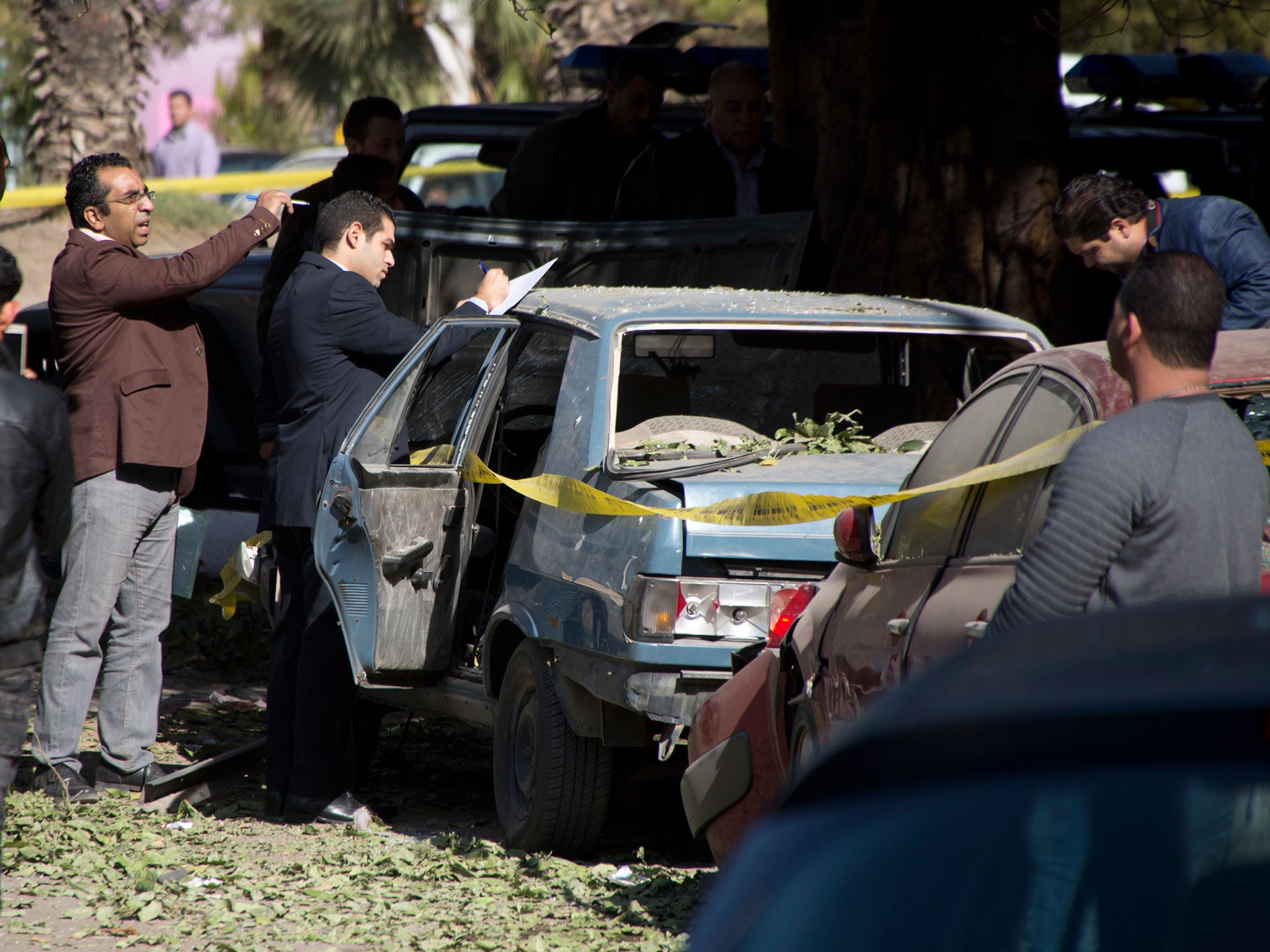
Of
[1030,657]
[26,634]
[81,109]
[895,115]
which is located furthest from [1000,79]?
[81,109]

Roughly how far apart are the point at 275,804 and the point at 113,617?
1.00 m

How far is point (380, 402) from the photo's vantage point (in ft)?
19.5

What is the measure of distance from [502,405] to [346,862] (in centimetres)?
181

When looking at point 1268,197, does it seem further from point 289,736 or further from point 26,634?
point 26,634

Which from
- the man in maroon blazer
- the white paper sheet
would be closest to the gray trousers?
the man in maroon blazer

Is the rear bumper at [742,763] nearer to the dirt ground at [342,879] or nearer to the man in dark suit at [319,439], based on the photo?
the dirt ground at [342,879]

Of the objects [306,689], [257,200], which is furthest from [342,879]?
[257,200]

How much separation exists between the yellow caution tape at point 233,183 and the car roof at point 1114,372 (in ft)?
45.9

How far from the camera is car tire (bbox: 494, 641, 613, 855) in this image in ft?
16.4

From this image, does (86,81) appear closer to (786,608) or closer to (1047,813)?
(786,608)

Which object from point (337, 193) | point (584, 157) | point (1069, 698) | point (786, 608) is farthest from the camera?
point (584, 157)

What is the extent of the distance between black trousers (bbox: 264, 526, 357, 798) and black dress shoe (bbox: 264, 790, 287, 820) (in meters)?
0.02

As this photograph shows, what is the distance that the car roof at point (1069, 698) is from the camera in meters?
1.29

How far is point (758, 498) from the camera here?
15.1 ft
